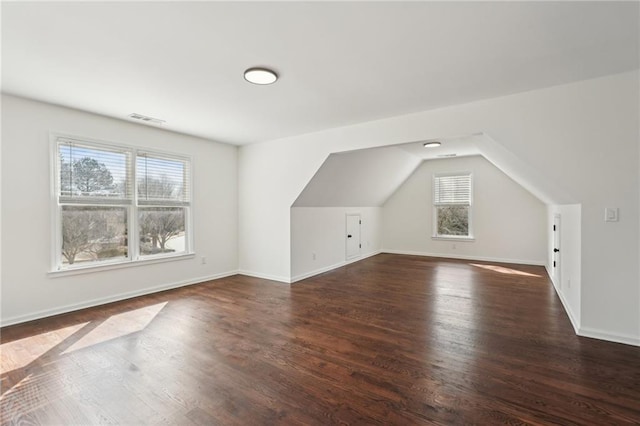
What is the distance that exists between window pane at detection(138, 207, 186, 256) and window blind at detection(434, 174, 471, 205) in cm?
595

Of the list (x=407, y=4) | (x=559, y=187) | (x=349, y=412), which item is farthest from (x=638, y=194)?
(x=349, y=412)

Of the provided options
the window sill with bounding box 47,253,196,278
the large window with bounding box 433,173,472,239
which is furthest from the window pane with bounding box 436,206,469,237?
the window sill with bounding box 47,253,196,278

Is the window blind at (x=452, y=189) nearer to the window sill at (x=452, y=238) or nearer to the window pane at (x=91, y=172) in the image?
the window sill at (x=452, y=238)

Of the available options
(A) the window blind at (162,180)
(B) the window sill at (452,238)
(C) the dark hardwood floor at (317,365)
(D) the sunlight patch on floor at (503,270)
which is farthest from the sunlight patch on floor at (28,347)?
(B) the window sill at (452,238)

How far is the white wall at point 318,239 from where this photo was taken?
5.05m

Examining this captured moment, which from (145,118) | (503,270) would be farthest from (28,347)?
(503,270)

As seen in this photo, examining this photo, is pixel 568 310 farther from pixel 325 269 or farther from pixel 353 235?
pixel 353 235

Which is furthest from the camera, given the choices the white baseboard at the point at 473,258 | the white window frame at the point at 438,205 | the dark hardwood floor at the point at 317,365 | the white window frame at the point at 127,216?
the white window frame at the point at 438,205

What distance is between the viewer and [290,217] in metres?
4.89

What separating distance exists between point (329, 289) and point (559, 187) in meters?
3.17

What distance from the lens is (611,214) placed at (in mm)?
2676

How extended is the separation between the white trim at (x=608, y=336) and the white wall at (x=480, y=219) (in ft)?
13.1

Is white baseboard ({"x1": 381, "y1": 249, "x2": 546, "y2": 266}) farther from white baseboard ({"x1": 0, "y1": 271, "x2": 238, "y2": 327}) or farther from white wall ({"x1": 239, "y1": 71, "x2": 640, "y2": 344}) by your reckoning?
white baseboard ({"x1": 0, "y1": 271, "x2": 238, "y2": 327})

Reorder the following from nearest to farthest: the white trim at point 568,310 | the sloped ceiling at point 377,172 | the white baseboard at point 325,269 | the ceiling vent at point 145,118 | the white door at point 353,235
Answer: the white trim at point 568,310
the ceiling vent at point 145,118
the sloped ceiling at point 377,172
the white baseboard at point 325,269
the white door at point 353,235
